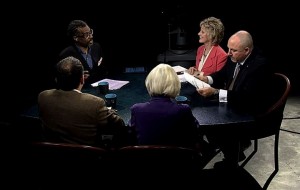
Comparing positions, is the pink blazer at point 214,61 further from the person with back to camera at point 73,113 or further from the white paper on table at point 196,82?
the person with back to camera at point 73,113

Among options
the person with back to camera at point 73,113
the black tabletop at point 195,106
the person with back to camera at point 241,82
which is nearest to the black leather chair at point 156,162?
the person with back to camera at point 73,113

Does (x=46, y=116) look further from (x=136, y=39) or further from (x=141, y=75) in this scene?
(x=136, y=39)

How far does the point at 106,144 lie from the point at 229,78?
142 centimetres

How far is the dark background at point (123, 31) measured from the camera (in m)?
5.32

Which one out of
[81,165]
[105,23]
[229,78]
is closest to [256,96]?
[229,78]

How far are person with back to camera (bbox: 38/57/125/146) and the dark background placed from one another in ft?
9.86

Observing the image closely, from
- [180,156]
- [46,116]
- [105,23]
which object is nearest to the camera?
[180,156]

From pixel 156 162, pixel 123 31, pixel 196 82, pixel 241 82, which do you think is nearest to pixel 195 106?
pixel 196 82

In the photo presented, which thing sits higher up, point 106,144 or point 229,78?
point 229,78

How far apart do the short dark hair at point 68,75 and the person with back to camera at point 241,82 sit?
3.46ft

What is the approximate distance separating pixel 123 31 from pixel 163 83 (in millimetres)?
4421

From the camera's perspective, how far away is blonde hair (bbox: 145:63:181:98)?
2.18m

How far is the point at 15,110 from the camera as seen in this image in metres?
4.71

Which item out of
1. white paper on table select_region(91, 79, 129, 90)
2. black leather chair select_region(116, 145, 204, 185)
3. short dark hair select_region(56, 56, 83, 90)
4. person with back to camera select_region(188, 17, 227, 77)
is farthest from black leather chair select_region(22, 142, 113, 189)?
person with back to camera select_region(188, 17, 227, 77)
